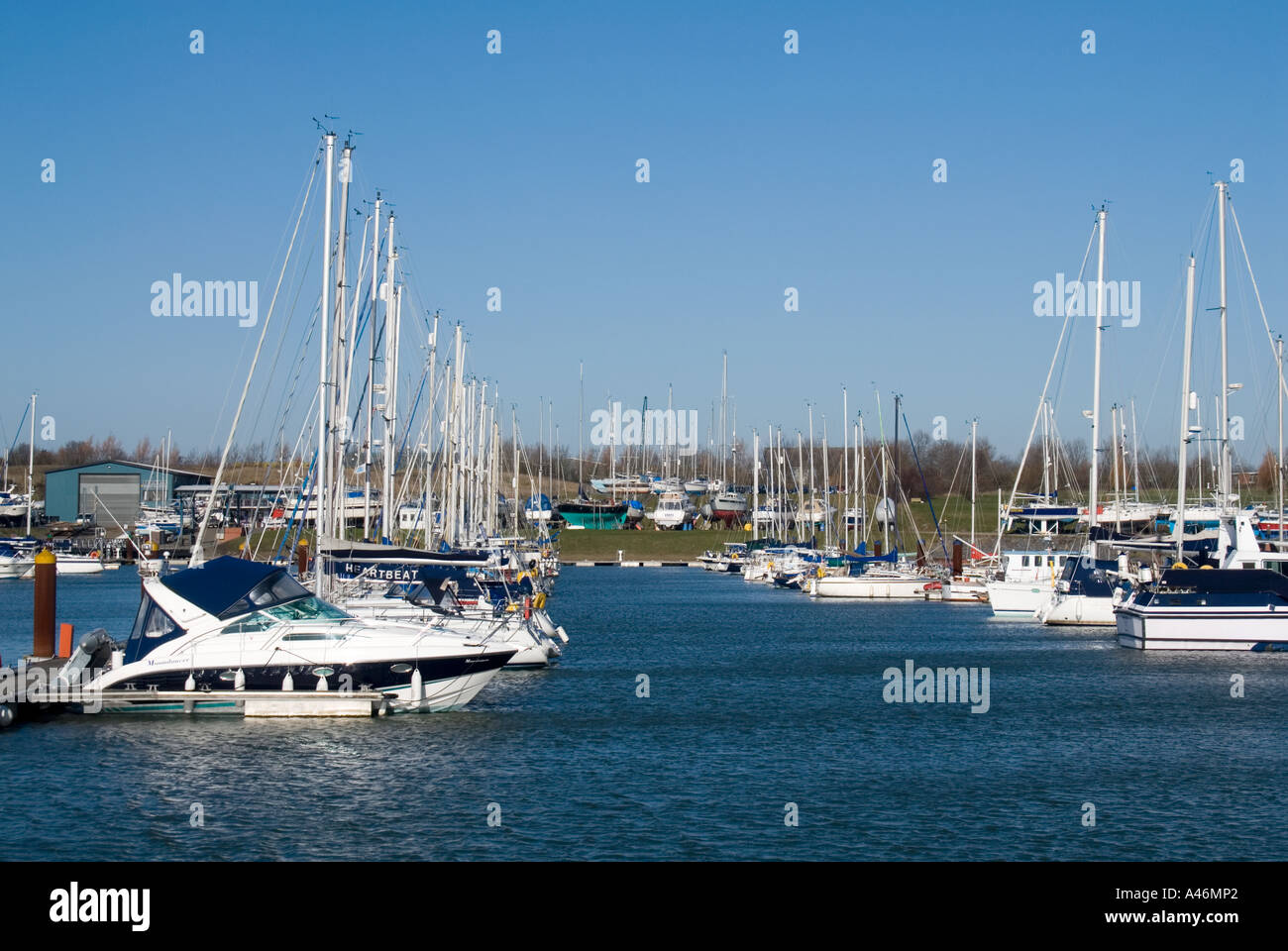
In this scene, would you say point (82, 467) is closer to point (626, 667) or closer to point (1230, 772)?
point (626, 667)

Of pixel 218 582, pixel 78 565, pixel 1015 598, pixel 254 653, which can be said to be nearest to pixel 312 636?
pixel 254 653

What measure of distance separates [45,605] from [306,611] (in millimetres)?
9265

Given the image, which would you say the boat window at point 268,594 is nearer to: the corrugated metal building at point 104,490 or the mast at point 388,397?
the mast at point 388,397

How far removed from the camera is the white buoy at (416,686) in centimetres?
3169

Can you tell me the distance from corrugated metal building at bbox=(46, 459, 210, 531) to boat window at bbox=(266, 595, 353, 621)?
399 ft

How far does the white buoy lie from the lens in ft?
104

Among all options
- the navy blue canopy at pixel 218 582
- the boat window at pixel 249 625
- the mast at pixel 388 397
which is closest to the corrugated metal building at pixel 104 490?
the mast at pixel 388 397

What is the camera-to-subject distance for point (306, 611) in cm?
3238

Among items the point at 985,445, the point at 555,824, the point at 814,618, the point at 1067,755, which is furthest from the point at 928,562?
the point at 985,445

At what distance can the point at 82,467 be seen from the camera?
14888 centimetres

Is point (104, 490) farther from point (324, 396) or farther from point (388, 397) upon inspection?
point (324, 396)

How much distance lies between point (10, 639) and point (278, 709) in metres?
26.8

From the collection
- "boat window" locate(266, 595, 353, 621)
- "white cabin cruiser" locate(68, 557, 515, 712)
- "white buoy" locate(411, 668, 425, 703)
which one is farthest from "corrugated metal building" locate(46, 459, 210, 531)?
"white buoy" locate(411, 668, 425, 703)

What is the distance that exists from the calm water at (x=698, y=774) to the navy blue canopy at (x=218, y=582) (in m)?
2.66
